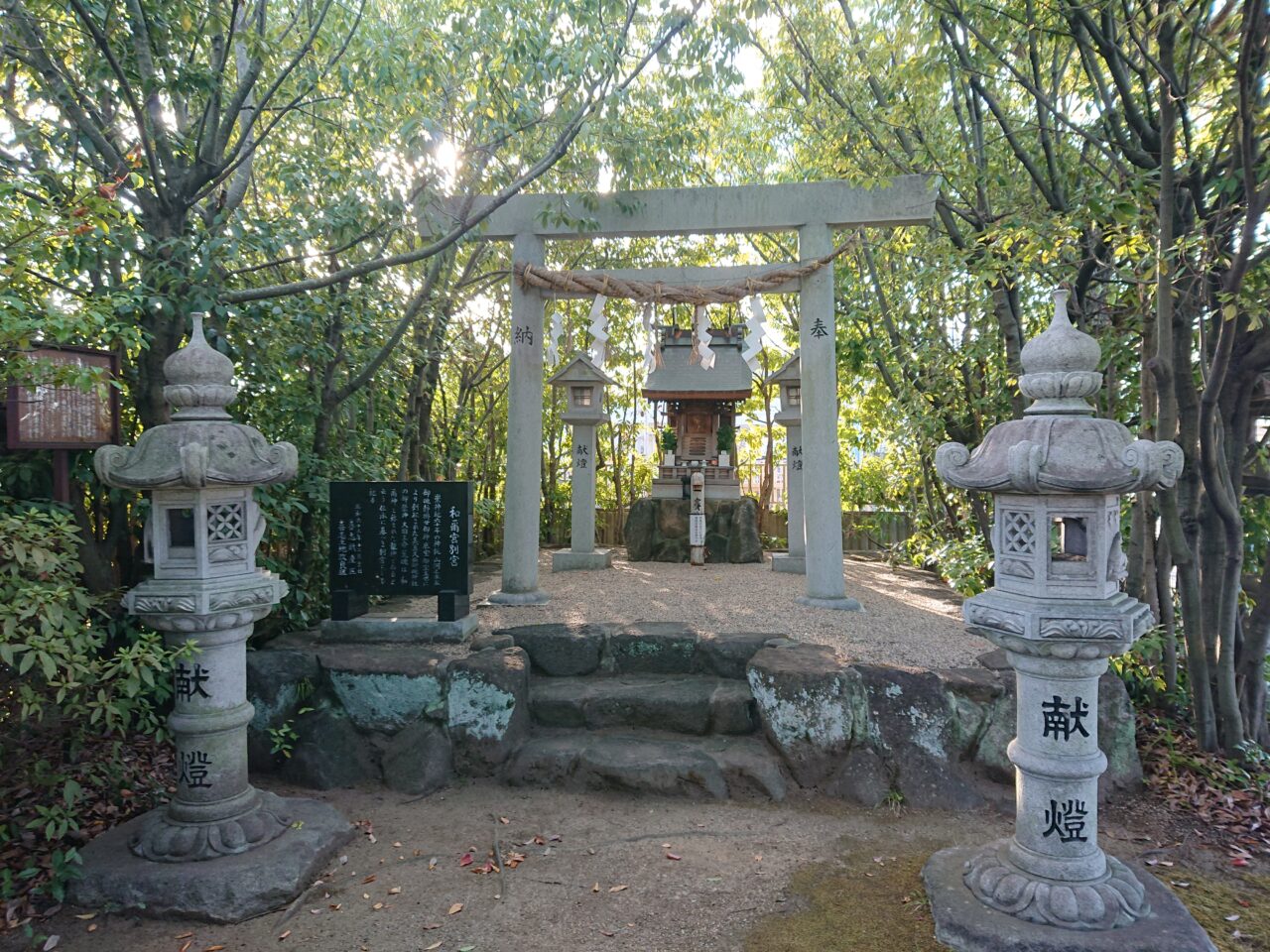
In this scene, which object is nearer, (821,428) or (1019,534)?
(1019,534)

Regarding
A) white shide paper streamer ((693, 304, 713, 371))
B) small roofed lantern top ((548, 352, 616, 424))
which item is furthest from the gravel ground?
white shide paper streamer ((693, 304, 713, 371))

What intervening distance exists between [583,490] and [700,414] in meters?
2.23

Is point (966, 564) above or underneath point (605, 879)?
above

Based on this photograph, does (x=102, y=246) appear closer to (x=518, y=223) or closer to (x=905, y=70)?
(x=518, y=223)

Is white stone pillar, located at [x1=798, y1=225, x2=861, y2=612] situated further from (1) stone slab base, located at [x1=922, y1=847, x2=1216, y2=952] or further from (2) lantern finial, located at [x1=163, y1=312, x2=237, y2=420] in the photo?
(2) lantern finial, located at [x1=163, y1=312, x2=237, y2=420]

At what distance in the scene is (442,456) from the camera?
33.5 ft

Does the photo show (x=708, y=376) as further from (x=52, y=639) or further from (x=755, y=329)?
(x=52, y=639)

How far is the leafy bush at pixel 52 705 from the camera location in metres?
2.88

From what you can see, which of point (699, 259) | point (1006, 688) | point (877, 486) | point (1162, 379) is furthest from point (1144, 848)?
point (699, 259)

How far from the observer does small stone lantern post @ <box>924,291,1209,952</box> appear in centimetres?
289

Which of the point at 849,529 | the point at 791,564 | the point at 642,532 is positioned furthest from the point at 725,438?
the point at 849,529

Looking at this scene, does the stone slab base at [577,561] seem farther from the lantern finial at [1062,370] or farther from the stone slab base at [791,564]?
the lantern finial at [1062,370]

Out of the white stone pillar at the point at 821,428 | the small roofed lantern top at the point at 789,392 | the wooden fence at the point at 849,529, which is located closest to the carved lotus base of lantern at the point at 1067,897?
the white stone pillar at the point at 821,428

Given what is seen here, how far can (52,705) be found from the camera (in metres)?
3.65
